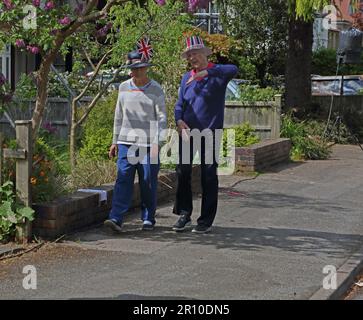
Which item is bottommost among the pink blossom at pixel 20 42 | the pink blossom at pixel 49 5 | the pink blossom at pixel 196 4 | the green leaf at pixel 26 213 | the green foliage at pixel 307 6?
the green leaf at pixel 26 213

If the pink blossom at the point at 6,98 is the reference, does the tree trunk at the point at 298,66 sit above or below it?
above

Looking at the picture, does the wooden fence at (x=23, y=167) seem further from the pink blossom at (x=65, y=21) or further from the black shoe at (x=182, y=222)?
the black shoe at (x=182, y=222)

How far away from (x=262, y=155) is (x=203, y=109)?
18.2 ft

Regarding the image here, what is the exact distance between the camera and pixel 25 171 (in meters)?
7.53

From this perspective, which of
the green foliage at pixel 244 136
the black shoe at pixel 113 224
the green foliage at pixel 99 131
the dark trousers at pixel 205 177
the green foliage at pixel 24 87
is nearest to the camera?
the black shoe at pixel 113 224

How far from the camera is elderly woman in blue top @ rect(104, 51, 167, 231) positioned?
8.01 meters

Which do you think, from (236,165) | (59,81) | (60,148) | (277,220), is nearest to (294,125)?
(236,165)

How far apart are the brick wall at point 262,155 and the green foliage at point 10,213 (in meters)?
6.12

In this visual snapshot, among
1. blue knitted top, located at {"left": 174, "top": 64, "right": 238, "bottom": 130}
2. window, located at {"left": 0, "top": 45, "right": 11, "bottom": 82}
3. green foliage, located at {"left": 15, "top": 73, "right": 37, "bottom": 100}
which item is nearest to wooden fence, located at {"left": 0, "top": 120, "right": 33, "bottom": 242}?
blue knitted top, located at {"left": 174, "top": 64, "right": 238, "bottom": 130}

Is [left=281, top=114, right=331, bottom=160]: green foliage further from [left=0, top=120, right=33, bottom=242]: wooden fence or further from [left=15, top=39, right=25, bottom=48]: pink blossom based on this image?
[left=0, top=120, right=33, bottom=242]: wooden fence

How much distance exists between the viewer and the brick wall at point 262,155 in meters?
13.1

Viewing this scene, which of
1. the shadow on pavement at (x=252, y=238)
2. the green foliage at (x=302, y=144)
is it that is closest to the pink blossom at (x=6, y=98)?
the shadow on pavement at (x=252, y=238)

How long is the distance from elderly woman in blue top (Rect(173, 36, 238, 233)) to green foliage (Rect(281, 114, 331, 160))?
→ 7.43 m
